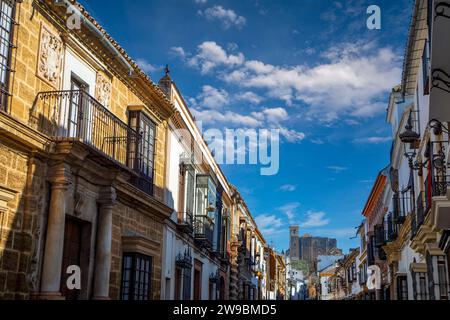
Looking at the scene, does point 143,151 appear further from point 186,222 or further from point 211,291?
point 211,291

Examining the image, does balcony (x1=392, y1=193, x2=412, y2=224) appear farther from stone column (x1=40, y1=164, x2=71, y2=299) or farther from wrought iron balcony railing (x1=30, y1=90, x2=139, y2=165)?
stone column (x1=40, y1=164, x2=71, y2=299)

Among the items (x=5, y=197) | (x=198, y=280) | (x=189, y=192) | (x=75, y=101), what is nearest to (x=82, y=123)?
(x=75, y=101)

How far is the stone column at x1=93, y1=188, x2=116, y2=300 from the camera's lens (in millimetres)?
11523

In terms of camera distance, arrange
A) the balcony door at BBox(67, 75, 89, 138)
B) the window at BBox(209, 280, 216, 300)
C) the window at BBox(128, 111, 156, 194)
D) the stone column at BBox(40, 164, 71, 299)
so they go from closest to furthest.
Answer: the stone column at BBox(40, 164, 71, 299) < the balcony door at BBox(67, 75, 89, 138) < the window at BBox(128, 111, 156, 194) < the window at BBox(209, 280, 216, 300)

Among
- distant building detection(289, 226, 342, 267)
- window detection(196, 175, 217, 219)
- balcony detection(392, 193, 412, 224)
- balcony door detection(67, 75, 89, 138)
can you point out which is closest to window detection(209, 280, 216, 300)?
window detection(196, 175, 217, 219)

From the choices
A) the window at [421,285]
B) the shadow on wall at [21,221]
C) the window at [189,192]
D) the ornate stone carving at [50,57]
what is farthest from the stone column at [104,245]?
the window at [421,285]

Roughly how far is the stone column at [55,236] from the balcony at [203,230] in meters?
9.22

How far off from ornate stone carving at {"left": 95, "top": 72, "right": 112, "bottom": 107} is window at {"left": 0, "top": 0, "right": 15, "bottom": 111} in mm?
3183

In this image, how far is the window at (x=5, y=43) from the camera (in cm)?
884

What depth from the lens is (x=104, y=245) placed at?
11.7 meters

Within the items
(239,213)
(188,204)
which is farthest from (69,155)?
(239,213)

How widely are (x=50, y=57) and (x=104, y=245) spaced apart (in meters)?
3.76
